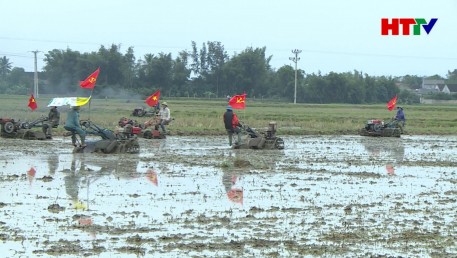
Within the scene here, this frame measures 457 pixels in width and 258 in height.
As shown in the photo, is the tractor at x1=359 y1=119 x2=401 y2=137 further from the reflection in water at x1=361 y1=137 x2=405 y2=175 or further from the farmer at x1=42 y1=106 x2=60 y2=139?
the farmer at x1=42 y1=106 x2=60 y2=139

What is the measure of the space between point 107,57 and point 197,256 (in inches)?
2885

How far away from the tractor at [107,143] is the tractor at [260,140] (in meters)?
4.10

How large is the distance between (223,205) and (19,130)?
55.6ft

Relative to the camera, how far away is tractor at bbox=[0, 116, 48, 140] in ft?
93.1

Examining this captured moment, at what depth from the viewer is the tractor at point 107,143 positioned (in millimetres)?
22909

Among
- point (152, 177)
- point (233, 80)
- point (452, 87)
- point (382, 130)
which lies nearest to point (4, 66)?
point (233, 80)

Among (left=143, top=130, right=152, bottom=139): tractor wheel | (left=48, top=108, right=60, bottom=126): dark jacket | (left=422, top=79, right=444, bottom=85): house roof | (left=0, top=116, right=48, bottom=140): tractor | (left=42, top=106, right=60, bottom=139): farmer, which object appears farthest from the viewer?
(left=422, top=79, right=444, bottom=85): house roof

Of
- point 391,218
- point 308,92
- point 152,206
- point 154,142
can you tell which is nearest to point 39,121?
point 154,142

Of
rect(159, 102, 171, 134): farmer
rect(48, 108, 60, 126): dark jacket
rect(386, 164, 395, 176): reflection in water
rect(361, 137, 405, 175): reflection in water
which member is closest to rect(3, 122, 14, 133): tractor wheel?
rect(48, 108, 60, 126): dark jacket

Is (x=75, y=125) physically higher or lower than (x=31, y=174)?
higher

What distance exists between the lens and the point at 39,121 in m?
29.0

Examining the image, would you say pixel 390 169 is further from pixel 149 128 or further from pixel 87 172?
pixel 149 128

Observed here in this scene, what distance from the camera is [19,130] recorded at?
2880 cm

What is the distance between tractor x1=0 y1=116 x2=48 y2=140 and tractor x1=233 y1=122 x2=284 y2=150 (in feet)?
23.5
